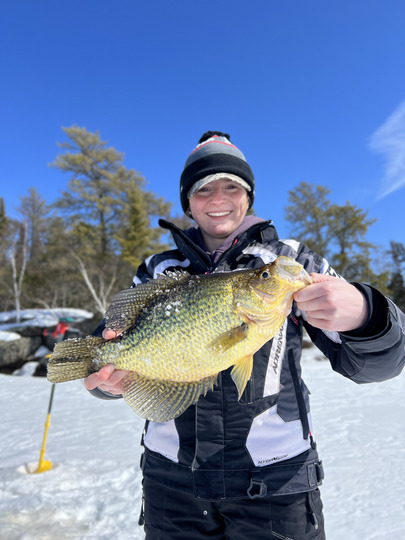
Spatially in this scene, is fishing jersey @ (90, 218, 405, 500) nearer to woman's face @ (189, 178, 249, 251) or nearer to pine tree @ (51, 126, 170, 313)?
woman's face @ (189, 178, 249, 251)

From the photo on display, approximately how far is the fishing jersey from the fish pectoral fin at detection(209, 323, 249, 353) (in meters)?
0.34

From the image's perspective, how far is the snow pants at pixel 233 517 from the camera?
1.55 m

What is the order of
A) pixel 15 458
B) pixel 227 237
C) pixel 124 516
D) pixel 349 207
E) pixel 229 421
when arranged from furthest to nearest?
pixel 349 207 < pixel 15 458 < pixel 124 516 < pixel 227 237 < pixel 229 421

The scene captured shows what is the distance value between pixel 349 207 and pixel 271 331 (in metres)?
23.7

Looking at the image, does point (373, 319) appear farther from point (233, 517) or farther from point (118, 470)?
point (118, 470)

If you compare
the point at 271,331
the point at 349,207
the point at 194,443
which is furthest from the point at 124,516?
the point at 349,207

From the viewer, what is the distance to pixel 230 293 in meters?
1.43

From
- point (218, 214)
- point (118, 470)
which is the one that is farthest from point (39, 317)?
point (218, 214)

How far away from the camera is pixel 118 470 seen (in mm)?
4539

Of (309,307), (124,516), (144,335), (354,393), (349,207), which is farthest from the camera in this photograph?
(349,207)

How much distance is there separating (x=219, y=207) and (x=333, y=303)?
951 mm

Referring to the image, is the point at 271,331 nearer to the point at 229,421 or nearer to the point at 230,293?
the point at 230,293

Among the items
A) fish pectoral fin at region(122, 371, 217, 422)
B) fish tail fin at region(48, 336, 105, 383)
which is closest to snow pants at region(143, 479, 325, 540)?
fish pectoral fin at region(122, 371, 217, 422)

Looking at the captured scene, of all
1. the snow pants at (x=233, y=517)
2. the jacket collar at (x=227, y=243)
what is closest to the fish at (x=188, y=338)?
the jacket collar at (x=227, y=243)
